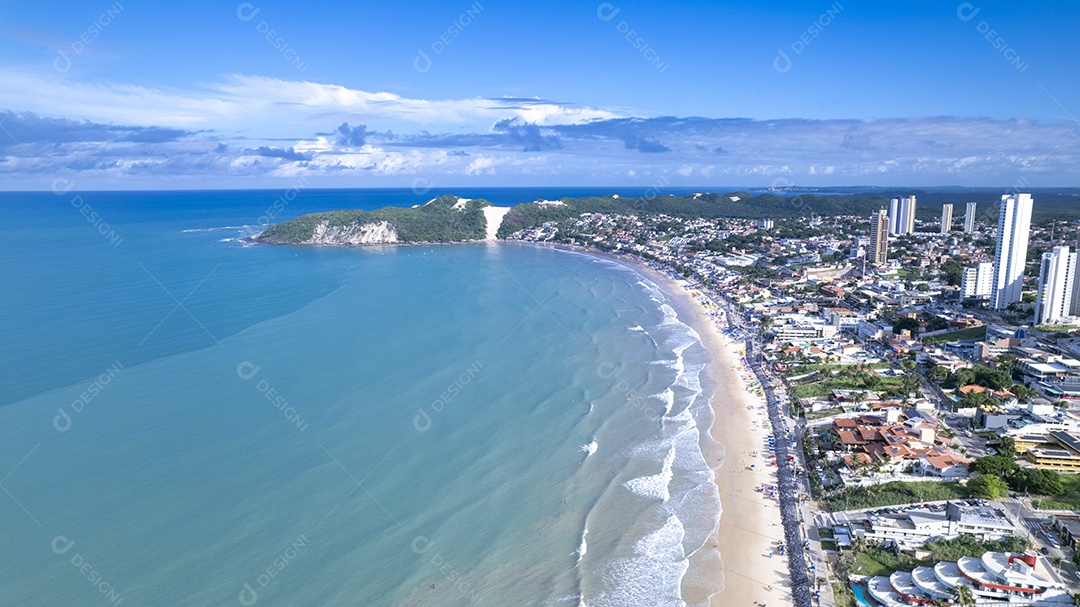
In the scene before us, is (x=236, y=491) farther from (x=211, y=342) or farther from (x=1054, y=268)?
(x=1054, y=268)

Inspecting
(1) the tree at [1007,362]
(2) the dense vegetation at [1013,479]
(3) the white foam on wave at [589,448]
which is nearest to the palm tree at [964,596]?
(2) the dense vegetation at [1013,479]

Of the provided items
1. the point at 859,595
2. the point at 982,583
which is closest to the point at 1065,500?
the point at 982,583

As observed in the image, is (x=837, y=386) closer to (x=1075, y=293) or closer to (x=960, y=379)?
(x=960, y=379)

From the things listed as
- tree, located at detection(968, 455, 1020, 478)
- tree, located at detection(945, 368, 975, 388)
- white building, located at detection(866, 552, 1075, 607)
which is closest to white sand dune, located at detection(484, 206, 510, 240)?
tree, located at detection(945, 368, 975, 388)

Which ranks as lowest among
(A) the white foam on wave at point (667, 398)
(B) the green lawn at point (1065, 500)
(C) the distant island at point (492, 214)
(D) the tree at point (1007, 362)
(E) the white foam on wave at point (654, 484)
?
(E) the white foam on wave at point (654, 484)

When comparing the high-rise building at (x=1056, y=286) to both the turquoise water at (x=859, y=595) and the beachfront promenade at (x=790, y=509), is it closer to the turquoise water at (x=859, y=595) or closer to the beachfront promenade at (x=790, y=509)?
the beachfront promenade at (x=790, y=509)

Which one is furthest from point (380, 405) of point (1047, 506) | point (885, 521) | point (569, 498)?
point (1047, 506)

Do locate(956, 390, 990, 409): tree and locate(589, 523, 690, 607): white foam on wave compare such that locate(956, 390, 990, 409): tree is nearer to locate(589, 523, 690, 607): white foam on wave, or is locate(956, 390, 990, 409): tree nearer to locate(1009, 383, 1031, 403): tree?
locate(1009, 383, 1031, 403): tree
